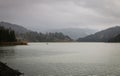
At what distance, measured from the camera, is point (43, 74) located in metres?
53.8

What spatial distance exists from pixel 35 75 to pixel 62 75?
6.32 m

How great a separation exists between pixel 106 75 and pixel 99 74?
1.85 metres

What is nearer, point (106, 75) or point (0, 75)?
point (0, 75)

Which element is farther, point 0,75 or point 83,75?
point 83,75

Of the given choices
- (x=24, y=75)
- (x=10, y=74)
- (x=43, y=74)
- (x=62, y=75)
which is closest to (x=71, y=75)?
(x=62, y=75)

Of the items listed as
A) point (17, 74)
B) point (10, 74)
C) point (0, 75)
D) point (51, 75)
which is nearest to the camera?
point (0, 75)

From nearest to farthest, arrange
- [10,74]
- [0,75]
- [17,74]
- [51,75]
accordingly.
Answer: [0,75]
[10,74]
[17,74]
[51,75]

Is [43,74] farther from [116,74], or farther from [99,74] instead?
[116,74]

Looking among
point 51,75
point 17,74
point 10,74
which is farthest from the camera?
point 51,75

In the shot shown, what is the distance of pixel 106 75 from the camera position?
176 ft

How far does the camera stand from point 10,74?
44.8 m

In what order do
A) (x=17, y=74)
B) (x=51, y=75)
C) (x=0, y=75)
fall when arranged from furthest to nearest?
(x=51, y=75) < (x=17, y=74) < (x=0, y=75)

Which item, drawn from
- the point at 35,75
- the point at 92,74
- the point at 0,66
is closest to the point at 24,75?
the point at 35,75

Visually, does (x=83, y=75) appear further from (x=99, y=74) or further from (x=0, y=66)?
(x=0, y=66)
